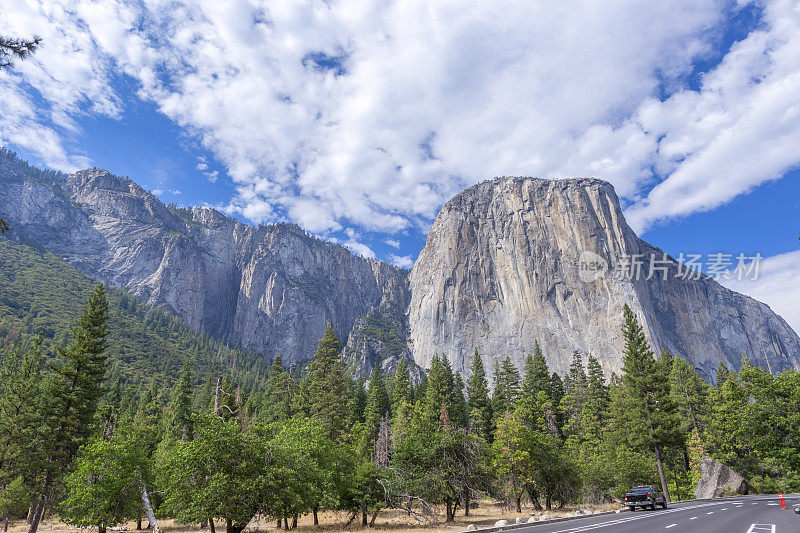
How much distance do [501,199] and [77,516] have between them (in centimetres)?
16052

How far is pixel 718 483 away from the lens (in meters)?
35.2

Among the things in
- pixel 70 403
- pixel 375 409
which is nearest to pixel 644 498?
pixel 70 403

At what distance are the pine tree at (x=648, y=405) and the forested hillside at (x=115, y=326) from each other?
10803 centimetres

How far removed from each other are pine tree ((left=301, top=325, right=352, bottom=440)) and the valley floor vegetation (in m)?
0.19

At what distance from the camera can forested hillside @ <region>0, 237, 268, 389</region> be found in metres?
121

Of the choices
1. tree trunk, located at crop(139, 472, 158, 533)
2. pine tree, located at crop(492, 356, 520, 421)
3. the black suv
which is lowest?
the black suv

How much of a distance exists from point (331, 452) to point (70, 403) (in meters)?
21.8

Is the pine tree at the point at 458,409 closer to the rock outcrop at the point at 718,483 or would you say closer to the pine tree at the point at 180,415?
the rock outcrop at the point at 718,483

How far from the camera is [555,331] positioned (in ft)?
444

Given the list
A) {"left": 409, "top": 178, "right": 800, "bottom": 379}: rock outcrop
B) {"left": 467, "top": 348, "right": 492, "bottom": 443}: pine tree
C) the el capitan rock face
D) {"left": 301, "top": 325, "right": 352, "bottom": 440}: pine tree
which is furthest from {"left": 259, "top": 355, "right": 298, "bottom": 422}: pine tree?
{"left": 409, "top": 178, "right": 800, "bottom": 379}: rock outcrop

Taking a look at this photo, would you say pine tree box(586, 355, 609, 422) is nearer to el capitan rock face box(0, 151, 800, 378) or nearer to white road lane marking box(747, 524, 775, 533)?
white road lane marking box(747, 524, 775, 533)

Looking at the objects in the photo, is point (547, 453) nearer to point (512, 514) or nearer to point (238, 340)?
point (512, 514)

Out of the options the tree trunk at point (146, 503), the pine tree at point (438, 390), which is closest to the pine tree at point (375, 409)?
the pine tree at point (438, 390)

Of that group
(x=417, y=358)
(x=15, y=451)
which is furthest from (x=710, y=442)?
(x=417, y=358)
